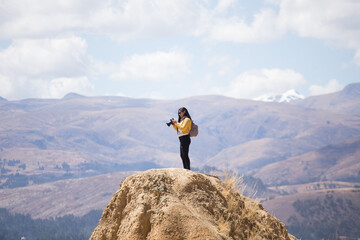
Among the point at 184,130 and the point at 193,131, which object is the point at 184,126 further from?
the point at 193,131

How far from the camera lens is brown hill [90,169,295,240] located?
11.1 meters

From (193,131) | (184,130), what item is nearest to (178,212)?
(184,130)

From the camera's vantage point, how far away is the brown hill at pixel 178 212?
1110 centimetres

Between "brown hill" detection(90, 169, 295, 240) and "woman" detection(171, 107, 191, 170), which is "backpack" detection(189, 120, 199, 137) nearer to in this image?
"woman" detection(171, 107, 191, 170)

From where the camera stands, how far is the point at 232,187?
14.2 m

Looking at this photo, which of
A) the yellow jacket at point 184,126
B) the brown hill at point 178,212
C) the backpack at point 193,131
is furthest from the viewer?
the backpack at point 193,131

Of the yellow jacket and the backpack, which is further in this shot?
the backpack

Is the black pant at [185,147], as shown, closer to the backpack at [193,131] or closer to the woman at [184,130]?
the woman at [184,130]

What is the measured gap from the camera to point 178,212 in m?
11.2

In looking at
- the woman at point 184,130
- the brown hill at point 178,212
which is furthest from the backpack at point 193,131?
the brown hill at point 178,212

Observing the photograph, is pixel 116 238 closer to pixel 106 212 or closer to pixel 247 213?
pixel 106 212

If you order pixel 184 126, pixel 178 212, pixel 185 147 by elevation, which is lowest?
pixel 178 212

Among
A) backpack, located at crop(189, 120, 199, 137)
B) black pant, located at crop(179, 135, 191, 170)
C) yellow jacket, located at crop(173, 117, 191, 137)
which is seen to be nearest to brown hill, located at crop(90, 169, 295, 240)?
black pant, located at crop(179, 135, 191, 170)

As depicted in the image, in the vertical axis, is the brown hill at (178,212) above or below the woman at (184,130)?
below
